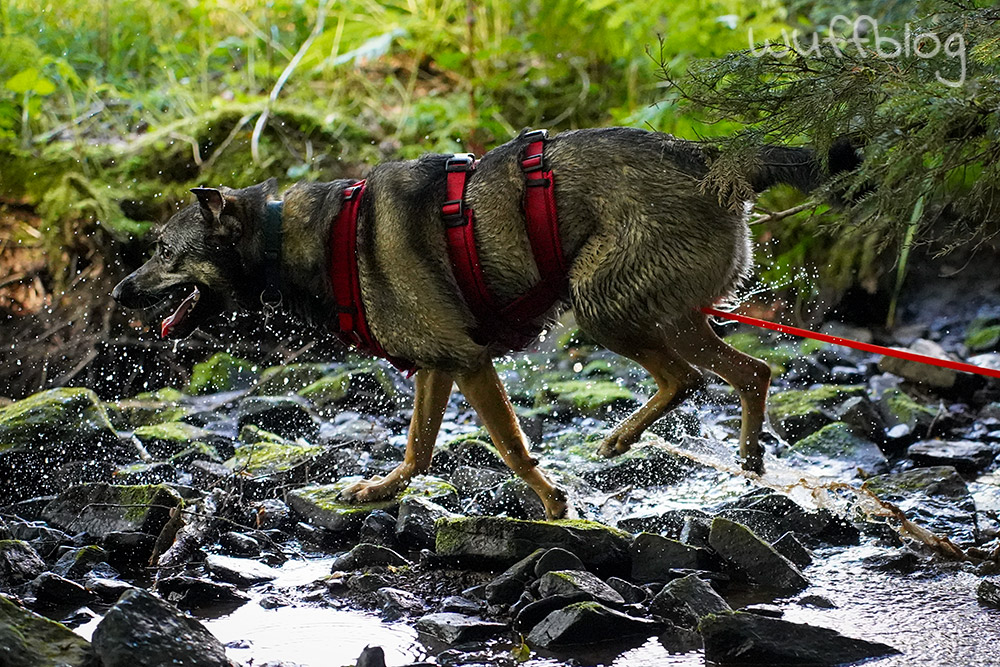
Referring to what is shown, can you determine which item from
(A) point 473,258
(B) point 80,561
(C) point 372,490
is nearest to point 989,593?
(A) point 473,258

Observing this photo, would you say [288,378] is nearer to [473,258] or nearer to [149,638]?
[473,258]

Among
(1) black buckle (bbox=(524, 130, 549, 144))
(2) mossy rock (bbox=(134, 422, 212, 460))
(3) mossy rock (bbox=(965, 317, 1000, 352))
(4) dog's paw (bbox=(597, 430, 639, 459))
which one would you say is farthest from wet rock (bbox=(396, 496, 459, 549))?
(3) mossy rock (bbox=(965, 317, 1000, 352))

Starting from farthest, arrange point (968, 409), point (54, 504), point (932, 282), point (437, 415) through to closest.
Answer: point (932, 282), point (968, 409), point (437, 415), point (54, 504)

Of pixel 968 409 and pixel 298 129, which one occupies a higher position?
pixel 298 129

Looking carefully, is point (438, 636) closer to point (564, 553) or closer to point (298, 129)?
point (564, 553)

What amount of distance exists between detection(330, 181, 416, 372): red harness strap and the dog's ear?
0.51 meters

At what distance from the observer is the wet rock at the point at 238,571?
13.2ft

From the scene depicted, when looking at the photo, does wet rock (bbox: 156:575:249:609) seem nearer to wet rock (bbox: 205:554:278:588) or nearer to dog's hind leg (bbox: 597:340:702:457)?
wet rock (bbox: 205:554:278:588)

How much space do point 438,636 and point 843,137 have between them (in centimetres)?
220

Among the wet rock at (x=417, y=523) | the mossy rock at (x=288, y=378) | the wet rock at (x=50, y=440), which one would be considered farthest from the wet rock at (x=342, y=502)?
the mossy rock at (x=288, y=378)

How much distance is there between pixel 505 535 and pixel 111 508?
1.81 m

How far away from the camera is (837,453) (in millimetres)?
5668

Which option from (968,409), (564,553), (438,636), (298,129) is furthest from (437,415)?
(298,129)

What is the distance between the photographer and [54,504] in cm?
464
